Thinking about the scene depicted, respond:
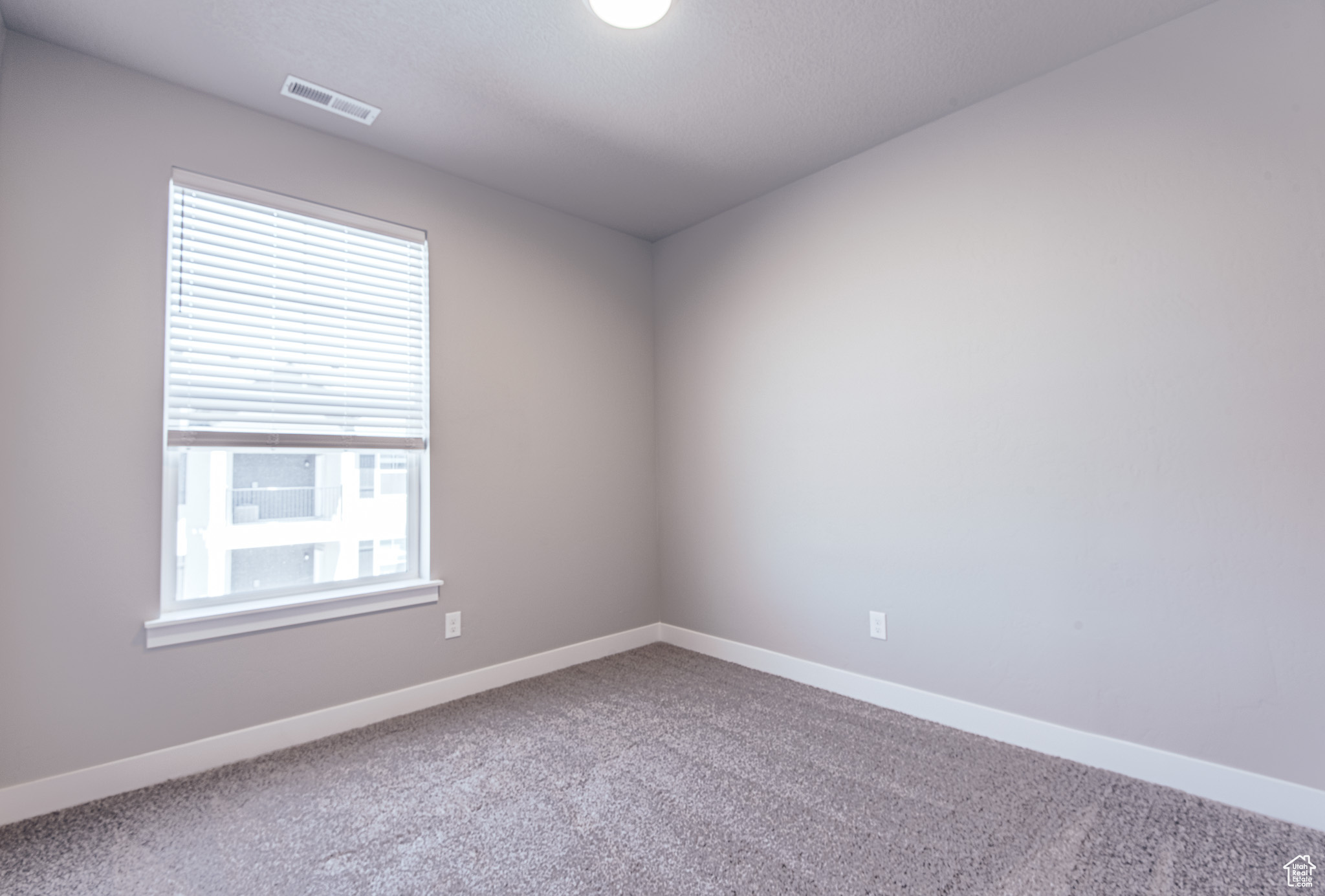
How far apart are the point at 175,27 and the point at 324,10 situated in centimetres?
54

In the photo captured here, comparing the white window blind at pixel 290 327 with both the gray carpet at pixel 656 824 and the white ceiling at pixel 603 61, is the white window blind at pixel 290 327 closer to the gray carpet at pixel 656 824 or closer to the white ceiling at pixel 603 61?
the white ceiling at pixel 603 61

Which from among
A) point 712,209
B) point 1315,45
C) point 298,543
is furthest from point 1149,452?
point 298,543

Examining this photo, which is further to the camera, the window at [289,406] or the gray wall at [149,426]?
the window at [289,406]

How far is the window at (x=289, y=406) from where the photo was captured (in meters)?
2.39

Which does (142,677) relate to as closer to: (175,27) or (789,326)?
(175,27)

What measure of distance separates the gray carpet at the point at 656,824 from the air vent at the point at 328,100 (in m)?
2.62

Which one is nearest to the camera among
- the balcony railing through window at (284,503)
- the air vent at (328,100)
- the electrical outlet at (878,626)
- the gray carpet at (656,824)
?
the gray carpet at (656,824)

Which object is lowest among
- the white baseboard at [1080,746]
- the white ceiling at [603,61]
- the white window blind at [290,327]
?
the white baseboard at [1080,746]

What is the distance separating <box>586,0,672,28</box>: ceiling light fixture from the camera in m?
1.96

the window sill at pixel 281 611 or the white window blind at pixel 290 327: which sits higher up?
the white window blind at pixel 290 327

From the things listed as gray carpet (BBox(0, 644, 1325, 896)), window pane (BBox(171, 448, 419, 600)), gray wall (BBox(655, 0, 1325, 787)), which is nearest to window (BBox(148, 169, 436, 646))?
window pane (BBox(171, 448, 419, 600))

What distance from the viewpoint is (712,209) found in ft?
11.9

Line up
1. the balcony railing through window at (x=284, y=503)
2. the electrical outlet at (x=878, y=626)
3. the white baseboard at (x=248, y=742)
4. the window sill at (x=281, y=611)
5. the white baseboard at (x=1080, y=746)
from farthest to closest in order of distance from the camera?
the electrical outlet at (x=878, y=626) < the balcony railing through window at (x=284, y=503) < the window sill at (x=281, y=611) < the white baseboard at (x=248, y=742) < the white baseboard at (x=1080, y=746)

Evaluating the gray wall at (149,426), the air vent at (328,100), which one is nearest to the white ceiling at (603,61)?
the air vent at (328,100)
